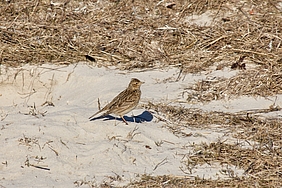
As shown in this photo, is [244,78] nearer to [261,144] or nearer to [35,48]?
[261,144]

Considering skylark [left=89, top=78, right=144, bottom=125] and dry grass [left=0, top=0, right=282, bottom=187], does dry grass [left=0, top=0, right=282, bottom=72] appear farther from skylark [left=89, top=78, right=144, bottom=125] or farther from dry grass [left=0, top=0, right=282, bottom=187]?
skylark [left=89, top=78, right=144, bottom=125]

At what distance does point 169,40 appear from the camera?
38.9 ft

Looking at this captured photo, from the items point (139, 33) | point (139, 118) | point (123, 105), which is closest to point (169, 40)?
point (139, 33)

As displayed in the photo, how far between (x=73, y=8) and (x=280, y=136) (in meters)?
6.40

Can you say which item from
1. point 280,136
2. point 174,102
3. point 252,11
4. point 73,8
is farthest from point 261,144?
point 73,8

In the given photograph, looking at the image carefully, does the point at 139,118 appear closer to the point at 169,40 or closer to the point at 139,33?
the point at 169,40

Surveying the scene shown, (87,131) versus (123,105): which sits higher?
(123,105)

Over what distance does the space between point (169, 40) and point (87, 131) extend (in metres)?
4.08

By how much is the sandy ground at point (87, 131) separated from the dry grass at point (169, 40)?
11.9 inches

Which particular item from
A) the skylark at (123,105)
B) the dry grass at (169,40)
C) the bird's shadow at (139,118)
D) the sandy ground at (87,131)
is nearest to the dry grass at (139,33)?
the dry grass at (169,40)

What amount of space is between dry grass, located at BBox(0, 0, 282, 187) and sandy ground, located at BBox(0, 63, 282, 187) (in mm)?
301

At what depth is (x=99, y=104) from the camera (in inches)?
369

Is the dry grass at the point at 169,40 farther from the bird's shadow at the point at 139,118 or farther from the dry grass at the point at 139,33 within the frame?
the bird's shadow at the point at 139,118

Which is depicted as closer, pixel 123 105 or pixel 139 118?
pixel 123 105
